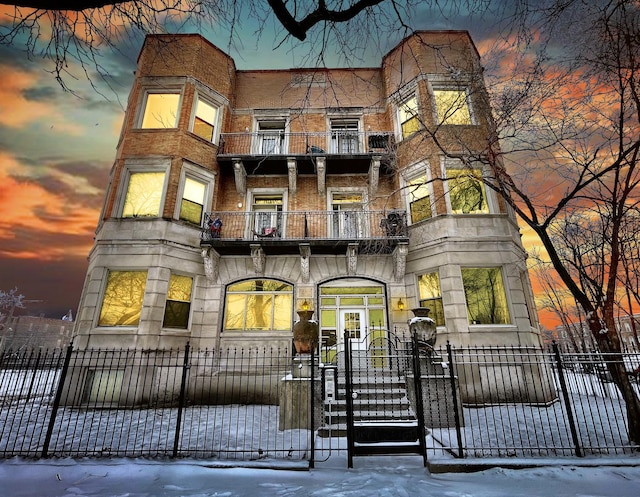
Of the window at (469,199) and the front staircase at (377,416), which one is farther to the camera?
the window at (469,199)

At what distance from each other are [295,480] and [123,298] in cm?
956

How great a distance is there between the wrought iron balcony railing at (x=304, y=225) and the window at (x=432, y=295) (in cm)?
198

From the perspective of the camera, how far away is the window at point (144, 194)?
12.2m

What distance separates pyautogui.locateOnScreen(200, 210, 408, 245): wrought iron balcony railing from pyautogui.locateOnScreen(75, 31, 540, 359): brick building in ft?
0.22

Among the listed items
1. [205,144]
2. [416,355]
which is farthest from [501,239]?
[205,144]

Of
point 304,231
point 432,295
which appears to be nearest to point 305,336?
point 304,231

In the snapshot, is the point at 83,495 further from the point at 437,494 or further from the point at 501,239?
the point at 501,239

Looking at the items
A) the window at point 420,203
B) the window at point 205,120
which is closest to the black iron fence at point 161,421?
the window at point 420,203

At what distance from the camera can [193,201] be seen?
42.6 feet

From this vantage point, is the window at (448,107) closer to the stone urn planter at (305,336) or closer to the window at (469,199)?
the window at (469,199)

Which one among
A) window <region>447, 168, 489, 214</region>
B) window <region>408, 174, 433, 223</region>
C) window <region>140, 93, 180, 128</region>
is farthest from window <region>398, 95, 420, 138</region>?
window <region>140, 93, 180, 128</region>

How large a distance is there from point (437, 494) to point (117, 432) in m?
7.08

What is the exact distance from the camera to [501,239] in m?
11.6

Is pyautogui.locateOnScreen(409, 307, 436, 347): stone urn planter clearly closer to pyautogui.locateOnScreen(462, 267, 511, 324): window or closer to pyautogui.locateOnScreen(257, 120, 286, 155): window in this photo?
pyautogui.locateOnScreen(462, 267, 511, 324): window
